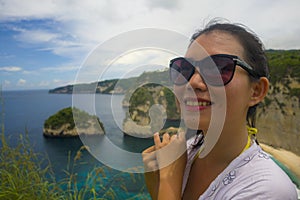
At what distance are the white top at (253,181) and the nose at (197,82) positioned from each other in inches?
10.3

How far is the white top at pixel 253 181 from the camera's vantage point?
2.48ft

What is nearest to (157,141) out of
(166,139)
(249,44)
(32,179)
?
(166,139)

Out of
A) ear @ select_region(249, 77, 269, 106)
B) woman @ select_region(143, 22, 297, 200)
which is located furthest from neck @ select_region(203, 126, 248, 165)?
ear @ select_region(249, 77, 269, 106)

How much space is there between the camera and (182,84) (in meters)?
1.04

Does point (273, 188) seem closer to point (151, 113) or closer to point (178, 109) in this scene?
point (178, 109)

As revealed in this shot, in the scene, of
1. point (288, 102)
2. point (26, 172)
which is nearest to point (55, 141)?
point (288, 102)

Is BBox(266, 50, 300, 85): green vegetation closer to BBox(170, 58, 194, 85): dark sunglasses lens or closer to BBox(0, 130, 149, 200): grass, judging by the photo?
BBox(0, 130, 149, 200): grass

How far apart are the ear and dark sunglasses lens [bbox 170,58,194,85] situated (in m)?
0.23

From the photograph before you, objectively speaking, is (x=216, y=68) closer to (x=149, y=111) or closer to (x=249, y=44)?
(x=249, y=44)

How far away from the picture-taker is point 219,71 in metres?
0.94

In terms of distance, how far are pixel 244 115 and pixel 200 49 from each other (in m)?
0.29

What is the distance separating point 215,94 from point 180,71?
0.19 m

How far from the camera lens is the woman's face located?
924 millimetres

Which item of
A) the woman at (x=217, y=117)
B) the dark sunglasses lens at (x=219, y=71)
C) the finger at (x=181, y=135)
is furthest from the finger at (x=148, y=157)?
the dark sunglasses lens at (x=219, y=71)
